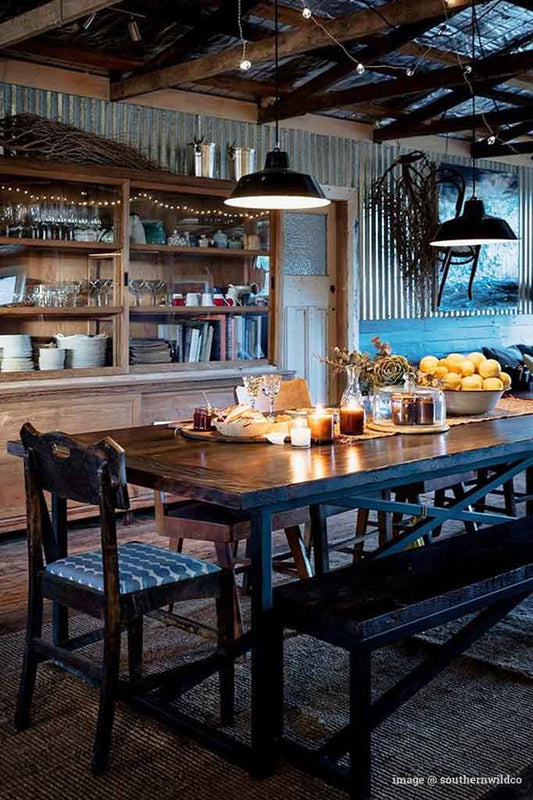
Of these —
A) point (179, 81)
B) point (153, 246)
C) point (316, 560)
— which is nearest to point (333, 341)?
point (153, 246)

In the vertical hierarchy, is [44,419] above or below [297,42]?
below

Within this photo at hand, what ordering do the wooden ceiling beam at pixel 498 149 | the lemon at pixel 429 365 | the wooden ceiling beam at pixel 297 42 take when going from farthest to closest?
1. the wooden ceiling beam at pixel 498 149
2. the wooden ceiling beam at pixel 297 42
3. the lemon at pixel 429 365

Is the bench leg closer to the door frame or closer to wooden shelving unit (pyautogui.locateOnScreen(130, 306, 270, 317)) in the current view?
wooden shelving unit (pyautogui.locateOnScreen(130, 306, 270, 317))

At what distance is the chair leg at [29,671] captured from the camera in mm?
3000

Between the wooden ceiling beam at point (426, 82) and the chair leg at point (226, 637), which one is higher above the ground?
the wooden ceiling beam at point (426, 82)

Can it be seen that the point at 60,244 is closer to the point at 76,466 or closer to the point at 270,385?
the point at 270,385

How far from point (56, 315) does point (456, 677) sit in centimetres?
335

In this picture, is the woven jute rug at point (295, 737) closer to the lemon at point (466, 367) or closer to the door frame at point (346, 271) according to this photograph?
the lemon at point (466, 367)

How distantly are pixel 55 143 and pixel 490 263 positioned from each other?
5.20m

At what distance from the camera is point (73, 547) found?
17.0 ft

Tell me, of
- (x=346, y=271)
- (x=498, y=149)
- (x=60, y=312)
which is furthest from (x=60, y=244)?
(x=498, y=149)

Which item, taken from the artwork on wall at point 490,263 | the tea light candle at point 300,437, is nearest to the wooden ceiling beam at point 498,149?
the artwork on wall at point 490,263

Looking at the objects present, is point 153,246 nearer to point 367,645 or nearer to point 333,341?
point 333,341

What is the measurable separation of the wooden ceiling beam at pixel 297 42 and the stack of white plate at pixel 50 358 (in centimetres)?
178
